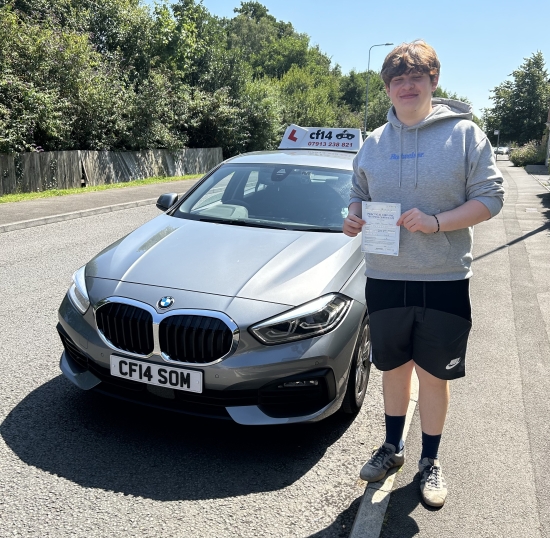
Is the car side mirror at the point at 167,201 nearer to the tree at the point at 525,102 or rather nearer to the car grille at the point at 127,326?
the car grille at the point at 127,326

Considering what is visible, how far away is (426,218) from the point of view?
254cm

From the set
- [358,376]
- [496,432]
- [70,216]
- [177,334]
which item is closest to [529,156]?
[70,216]

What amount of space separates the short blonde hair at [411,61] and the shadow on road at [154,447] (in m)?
1.92

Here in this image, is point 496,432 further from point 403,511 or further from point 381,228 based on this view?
point 381,228

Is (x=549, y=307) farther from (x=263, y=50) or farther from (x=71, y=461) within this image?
(x=263, y=50)

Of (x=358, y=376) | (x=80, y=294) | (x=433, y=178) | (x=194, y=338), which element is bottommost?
→ (x=358, y=376)

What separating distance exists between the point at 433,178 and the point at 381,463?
4.70 ft

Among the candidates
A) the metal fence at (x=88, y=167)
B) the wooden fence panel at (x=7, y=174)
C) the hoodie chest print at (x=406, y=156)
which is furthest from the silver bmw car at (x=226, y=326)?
the metal fence at (x=88, y=167)

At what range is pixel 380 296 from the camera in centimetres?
279

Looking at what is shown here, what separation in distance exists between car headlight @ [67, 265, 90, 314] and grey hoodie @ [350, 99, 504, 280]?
165cm

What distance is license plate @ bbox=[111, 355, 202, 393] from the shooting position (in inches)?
119

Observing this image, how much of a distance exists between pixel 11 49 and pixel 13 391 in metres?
16.9

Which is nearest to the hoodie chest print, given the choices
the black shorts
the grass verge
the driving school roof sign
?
the black shorts

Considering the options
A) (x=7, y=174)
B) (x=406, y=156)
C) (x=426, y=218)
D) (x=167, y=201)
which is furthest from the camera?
(x=7, y=174)
